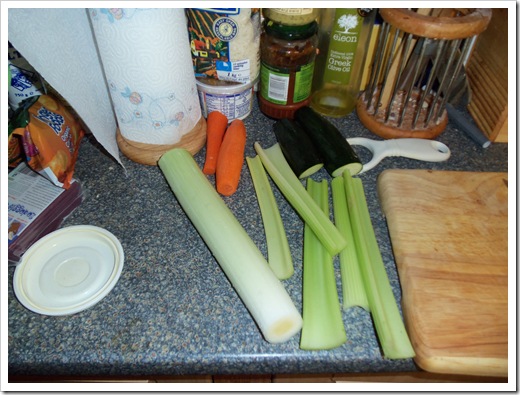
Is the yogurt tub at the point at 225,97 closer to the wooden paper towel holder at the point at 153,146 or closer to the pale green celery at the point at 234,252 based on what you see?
the wooden paper towel holder at the point at 153,146

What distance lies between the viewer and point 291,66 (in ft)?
2.55

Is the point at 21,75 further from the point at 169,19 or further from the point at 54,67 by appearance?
the point at 169,19

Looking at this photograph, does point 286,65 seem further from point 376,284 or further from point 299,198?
point 376,284

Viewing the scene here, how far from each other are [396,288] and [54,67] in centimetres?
68

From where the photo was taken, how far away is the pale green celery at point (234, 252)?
517 mm

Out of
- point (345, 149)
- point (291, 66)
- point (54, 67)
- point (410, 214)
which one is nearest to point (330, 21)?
point (291, 66)

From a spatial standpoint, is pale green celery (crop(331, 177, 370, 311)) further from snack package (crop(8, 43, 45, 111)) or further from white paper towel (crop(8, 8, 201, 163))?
snack package (crop(8, 43, 45, 111))

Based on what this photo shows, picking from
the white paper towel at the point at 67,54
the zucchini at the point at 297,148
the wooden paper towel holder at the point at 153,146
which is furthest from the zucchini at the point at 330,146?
the white paper towel at the point at 67,54

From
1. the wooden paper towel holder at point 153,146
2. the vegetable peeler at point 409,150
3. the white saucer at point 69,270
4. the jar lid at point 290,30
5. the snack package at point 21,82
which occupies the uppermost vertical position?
the jar lid at point 290,30

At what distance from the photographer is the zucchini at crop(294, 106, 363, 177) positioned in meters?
0.73

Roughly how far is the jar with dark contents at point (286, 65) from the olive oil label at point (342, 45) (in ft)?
0.16

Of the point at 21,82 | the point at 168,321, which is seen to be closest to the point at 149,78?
the point at 21,82

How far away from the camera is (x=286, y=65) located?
78 cm

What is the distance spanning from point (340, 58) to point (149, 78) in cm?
44
